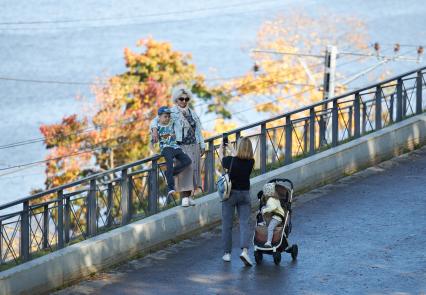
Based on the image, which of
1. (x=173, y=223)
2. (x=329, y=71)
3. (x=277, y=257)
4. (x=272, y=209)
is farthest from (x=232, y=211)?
(x=329, y=71)

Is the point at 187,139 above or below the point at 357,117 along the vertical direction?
above

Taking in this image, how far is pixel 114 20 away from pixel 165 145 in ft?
316

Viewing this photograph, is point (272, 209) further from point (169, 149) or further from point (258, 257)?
point (169, 149)

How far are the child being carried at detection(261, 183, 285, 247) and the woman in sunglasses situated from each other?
167 centimetres

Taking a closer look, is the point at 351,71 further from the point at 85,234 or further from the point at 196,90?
the point at 85,234

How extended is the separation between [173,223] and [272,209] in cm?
176

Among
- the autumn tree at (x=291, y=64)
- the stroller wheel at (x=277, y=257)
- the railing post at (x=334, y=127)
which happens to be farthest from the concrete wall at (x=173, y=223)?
the autumn tree at (x=291, y=64)

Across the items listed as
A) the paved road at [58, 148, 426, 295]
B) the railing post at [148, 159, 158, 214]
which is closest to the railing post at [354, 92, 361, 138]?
the paved road at [58, 148, 426, 295]

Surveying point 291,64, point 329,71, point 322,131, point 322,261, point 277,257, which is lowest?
point 291,64

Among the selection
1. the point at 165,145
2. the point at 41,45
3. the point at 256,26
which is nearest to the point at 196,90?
the point at 165,145

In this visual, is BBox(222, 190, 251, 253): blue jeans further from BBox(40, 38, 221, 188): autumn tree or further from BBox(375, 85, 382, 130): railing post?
BBox(40, 38, 221, 188): autumn tree

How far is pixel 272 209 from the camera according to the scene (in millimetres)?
12719

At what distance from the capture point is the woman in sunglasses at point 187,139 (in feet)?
46.3

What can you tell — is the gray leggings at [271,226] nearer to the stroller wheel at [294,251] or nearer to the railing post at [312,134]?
the stroller wheel at [294,251]
